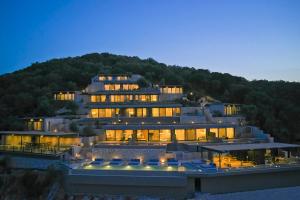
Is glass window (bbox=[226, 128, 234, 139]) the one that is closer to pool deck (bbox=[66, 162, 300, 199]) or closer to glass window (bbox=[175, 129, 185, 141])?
glass window (bbox=[175, 129, 185, 141])

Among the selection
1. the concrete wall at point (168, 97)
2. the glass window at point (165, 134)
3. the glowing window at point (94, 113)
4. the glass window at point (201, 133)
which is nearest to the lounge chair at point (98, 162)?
the glass window at point (165, 134)

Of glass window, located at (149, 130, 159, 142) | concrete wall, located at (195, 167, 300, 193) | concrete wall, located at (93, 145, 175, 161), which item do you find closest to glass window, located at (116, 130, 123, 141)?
glass window, located at (149, 130, 159, 142)

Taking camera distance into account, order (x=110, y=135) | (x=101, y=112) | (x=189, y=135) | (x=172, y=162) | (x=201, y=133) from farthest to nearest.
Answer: (x=101, y=112) → (x=201, y=133) → (x=189, y=135) → (x=110, y=135) → (x=172, y=162)

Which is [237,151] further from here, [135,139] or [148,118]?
[148,118]

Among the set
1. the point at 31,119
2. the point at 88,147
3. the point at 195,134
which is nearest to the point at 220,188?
the point at 195,134

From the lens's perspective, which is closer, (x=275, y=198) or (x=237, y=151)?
(x=275, y=198)

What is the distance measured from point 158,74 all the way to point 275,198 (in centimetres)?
5014

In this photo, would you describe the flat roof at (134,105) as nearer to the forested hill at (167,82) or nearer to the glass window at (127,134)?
the glass window at (127,134)

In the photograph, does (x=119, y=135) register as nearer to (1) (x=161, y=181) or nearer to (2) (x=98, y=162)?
(2) (x=98, y=162)

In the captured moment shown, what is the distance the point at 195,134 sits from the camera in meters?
34.3

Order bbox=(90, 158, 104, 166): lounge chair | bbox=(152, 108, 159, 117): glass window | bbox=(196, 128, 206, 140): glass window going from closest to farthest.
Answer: bbox=(90, 158, 104, 166): lounge chair
bbox=(196, 128, 206, 140): glass window
bbox=(152, 108, 159, 117): glass window

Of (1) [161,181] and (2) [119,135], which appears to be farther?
(2) [119,135]

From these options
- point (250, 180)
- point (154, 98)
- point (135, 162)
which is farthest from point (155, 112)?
point (250, 180)

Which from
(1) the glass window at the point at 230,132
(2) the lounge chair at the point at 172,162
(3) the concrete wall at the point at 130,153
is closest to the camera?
(2) the lounge chair at the point at 172,162
